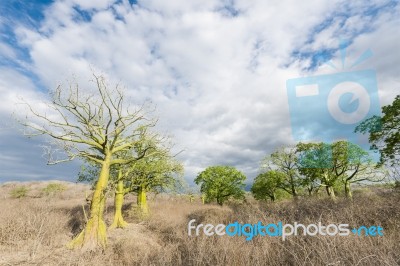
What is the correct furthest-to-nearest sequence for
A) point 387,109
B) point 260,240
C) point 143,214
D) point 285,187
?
point 285,187, point 143,214, point 387,109, point 260,240

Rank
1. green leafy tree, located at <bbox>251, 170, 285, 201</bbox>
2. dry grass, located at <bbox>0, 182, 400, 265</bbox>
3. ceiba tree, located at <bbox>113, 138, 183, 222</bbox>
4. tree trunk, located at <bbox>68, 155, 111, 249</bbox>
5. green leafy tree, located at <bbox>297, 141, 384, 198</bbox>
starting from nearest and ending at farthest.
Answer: dry grass, located at <bbox>0, 182, 400, 265</bbox> < tree trunk, located at <bbox>68, 155, 111, 249</bbox> < ceiba tree, located at <bbox>113, 138, 183, 222</bbox> < green leafy tree, located at <bbox>297, 141, 384, 198</bbox> < green leafy tree, located at <bbox>251, 170, 285, 201</bbox>

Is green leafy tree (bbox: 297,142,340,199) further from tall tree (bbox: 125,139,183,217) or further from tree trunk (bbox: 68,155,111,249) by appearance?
tree trunk (bbox: 68,155,111,249)

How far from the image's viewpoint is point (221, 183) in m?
41.2

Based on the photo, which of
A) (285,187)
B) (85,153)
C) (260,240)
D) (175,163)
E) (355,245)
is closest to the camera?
(355,245)

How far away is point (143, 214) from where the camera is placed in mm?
20656

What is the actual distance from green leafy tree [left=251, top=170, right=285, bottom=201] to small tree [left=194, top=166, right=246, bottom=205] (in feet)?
8.10

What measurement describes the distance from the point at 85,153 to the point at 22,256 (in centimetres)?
486

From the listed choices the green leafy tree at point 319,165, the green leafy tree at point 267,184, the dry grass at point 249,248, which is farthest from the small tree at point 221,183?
the dry grass at point 249,248

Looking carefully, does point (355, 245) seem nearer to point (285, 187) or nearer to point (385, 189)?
point (385, 189)

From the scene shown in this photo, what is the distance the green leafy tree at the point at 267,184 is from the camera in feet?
130

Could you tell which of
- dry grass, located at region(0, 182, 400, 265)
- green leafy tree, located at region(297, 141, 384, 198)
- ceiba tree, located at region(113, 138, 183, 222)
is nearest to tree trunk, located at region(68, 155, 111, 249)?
dry grass, located at region(0, 182, 400, 265)

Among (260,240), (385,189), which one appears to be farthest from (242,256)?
(385,189)

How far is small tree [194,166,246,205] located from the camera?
133 ft

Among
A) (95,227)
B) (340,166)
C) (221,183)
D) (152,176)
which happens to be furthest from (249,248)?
(221,183)
